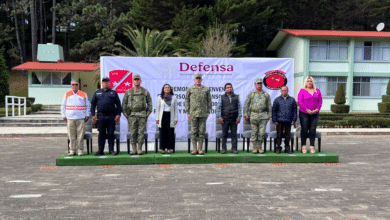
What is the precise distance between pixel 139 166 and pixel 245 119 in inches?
114

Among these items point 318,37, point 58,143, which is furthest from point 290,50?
point 58,143

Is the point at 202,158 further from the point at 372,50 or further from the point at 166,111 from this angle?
the point at 372,50

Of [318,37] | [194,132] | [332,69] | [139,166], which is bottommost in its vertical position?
[139,166]

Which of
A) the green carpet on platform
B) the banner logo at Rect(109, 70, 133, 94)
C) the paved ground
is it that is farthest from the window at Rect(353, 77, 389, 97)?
the banner logo at Rect(109, 70, 133, 94)

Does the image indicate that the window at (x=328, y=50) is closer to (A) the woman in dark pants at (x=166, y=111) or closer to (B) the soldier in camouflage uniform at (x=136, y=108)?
(A) the woman in dark pants at (x=166, y=111)

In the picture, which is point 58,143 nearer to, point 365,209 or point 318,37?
point 365,209

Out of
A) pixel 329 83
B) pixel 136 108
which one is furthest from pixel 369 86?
pixel 136 108

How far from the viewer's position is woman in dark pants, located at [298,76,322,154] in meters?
9.59

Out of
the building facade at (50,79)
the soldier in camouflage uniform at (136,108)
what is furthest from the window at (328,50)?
the soldier in camouflage uniform at (136,108)

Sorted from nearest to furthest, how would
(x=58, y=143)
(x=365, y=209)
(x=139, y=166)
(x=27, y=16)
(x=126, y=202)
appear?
1. (x=365, y=209)
2. (x=126, y=202)
3. (x=139, y=166)
4. (x=58, y=143)
5. (x=27, y=16)

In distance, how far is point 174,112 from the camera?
9523 millimetres

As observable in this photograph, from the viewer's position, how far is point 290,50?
34.8 metres

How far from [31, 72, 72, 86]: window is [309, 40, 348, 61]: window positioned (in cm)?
1926

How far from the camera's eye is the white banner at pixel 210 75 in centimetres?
1035
